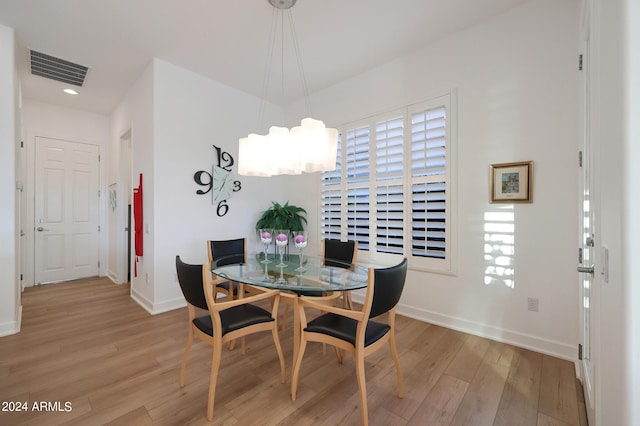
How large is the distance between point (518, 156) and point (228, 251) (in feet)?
→ 10.2

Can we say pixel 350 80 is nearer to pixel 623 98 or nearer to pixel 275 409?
pixel 623 98

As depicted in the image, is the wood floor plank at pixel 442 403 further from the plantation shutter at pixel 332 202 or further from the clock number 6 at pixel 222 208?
the clock number 6 at pixel 222 208

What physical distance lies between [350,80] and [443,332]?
11.1 ft

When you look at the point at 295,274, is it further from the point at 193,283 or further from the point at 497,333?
the point at 497,333

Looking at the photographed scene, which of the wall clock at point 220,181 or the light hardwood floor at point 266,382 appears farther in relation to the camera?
the wall clock at point 220,181

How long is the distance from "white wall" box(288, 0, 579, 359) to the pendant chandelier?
1543 millimetres

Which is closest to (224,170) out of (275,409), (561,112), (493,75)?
(275,409)

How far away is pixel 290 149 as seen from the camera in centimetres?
224

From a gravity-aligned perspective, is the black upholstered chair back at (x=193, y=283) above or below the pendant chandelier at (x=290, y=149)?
below

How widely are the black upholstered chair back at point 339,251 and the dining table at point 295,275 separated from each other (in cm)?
24

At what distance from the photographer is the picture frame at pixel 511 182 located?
2438mm

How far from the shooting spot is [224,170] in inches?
158

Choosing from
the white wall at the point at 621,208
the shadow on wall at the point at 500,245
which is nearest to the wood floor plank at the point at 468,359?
the shadow on wall at the point at 500,245

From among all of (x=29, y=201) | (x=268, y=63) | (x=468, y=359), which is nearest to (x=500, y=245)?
(x=468, y=359)
